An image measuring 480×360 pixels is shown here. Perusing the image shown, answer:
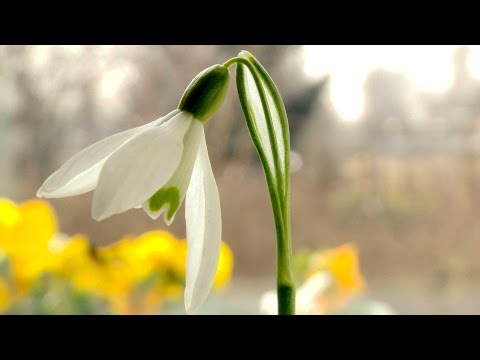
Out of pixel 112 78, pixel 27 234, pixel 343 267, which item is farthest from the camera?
pixel 112 78

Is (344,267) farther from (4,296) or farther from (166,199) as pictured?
(166,199)

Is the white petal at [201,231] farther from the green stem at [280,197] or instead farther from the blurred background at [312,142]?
the blurred background at [312,142]

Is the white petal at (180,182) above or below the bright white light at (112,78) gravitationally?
below

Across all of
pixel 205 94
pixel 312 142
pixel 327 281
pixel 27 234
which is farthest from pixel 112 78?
pixel 205 94

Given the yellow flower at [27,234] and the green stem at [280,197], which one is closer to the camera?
the green stem at [280,197]

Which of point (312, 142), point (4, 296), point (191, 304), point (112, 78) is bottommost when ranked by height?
point (191, 304)

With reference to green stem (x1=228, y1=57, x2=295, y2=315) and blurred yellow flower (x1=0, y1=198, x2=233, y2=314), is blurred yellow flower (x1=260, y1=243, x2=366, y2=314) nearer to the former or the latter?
blurred yellow flower (x1=0, y1=198, x2=233, y2=314)

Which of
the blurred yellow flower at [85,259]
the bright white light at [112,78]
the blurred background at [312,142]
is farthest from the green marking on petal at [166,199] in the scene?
the bright white light at [112,78]
